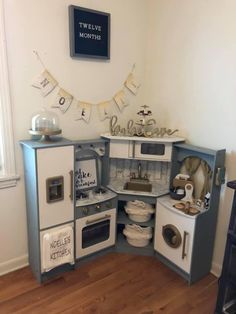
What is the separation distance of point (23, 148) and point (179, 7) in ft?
5.62

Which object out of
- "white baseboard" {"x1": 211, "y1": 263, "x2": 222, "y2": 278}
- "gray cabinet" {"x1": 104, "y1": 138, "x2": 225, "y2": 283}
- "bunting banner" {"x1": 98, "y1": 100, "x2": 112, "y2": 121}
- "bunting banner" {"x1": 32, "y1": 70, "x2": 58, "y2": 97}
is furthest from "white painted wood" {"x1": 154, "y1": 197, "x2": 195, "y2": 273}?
"bunting banner" {"x1": 32, "y1": 70, "x2": 58, "y2": 97}

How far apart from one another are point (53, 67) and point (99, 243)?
151 centimetres

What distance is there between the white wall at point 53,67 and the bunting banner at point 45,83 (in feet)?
0.10

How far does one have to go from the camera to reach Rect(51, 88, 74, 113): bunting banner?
83.6 inches

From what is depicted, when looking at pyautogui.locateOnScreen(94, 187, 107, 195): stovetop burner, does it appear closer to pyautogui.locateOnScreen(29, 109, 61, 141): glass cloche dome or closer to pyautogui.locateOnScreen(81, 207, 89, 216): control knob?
pyautogui.locateOnScreen(81, 207, 89, 216): control knob

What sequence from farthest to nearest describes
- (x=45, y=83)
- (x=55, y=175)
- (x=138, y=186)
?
(x=138, y=186) < (x=45, y=83) < (x=55, y=175)

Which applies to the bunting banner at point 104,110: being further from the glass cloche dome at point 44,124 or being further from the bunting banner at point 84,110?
the glass cloche dome at point 44,124

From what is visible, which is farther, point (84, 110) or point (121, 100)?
point (121, 100)

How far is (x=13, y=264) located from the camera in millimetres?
2164

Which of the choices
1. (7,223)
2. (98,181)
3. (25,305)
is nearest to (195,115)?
(98,181)

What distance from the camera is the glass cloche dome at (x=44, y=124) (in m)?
1.92

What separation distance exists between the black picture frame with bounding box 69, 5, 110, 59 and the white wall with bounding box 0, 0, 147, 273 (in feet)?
0.17

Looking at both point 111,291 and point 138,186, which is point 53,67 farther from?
point 111,291

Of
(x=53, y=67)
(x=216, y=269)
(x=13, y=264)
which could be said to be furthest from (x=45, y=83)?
(x=216, y=269)
